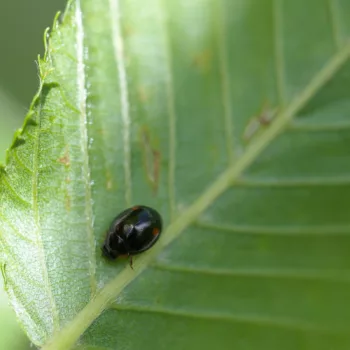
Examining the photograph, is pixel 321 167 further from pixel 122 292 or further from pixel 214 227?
pixel 122 292

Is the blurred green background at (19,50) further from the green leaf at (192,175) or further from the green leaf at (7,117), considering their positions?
the green leaf at (192,175)

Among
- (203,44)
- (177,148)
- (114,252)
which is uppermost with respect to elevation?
(203,44)

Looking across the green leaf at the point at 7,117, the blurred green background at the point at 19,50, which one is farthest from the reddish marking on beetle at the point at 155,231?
the blurred green background at the point at 19,50

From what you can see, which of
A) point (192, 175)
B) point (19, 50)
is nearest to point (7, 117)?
point (19, 50)

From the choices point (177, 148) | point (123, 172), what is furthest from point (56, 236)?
point (177, 148)

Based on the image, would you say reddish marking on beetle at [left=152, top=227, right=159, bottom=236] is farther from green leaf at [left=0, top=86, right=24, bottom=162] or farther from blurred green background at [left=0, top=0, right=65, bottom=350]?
blurred green background at [left=0, top=0, right=65, bottom=350]

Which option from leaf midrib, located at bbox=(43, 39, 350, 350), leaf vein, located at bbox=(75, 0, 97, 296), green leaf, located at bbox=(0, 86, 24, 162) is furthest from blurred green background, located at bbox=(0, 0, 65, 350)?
leaf midrib, located at bbox=(43, 39, 350, 350)
